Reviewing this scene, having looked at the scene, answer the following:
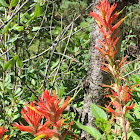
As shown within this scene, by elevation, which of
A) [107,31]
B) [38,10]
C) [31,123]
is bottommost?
[31,123]

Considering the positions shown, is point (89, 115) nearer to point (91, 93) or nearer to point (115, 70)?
point (91, 93)

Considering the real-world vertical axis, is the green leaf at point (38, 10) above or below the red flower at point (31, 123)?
above

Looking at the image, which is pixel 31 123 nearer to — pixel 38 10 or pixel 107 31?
pixel 107 31

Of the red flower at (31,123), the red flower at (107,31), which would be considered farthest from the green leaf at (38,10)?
the red flower at (31,123)

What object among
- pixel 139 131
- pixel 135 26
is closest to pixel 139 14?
pixel 135 26

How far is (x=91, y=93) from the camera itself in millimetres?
1343

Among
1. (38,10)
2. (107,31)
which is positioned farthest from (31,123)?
(38,10)

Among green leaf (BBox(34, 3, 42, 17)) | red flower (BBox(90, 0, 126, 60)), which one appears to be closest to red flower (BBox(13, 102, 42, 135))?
red flower (BBox(90, 0, 126, 60))

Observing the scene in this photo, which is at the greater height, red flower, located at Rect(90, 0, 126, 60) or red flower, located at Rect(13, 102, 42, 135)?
red flower, located at Rect(90, 0, 126, 60)

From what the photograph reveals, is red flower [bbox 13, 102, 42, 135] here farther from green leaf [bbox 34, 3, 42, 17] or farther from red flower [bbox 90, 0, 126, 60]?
green leaf [bbox 34, 3, 42, 17]

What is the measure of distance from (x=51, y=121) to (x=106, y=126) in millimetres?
279

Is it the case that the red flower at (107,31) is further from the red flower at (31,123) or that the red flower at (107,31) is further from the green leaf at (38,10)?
the green leaf at (38,10)

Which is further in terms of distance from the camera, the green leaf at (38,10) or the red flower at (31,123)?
the green leaf at (38,10)

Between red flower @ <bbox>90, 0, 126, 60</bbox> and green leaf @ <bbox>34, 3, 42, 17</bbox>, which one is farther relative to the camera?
green leaf @ <bbox>34, 3, 42, 17</bbox>
